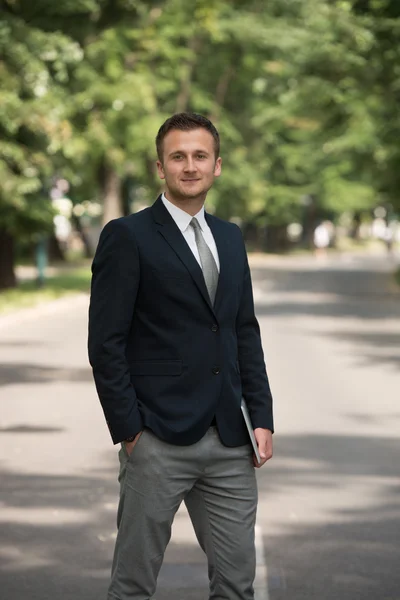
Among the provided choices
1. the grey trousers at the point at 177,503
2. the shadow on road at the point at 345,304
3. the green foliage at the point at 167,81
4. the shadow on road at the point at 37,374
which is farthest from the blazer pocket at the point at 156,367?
the green foliage at the point at 167,81

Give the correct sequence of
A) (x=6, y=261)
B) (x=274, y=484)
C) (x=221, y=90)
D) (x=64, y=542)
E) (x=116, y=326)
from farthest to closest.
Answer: (x=221, y=90) → (x=6, y=261) → (x=274, y=484) → (x=64, y=542) → (x=116, y=326)

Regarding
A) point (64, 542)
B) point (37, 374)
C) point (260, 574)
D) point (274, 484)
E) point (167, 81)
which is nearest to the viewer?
point (260, 574)

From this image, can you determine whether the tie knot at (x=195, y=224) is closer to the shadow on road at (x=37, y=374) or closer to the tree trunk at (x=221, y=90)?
the shadow on road at (x=37, y=374)

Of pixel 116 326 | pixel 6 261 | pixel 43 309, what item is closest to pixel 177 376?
pixel 116 326

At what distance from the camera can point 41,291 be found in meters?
30.9

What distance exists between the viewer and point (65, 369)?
15484 mm

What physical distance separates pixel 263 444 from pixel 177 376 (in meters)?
0.35

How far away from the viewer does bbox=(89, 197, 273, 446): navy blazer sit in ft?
13.6

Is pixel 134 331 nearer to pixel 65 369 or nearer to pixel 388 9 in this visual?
pixel 65 369

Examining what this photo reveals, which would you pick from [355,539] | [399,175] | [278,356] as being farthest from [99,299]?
[399,175]

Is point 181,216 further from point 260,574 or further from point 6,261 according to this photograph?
point 6,261

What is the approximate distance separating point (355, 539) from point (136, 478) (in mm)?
2931

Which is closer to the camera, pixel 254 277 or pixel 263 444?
pixel 263 444

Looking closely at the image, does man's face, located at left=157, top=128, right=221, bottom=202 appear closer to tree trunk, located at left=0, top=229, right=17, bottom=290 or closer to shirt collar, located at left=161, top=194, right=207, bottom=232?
shirt collar, located at left=161, top=194, right=207, bottom=232
